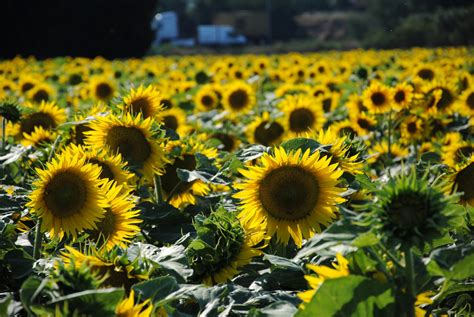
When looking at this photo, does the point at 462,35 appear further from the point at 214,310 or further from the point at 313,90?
the point at 214,310

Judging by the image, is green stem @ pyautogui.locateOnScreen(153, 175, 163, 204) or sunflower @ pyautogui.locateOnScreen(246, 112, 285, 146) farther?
sunflower @ pyautogui.locateOnScreen(246, 112, 285, 146)

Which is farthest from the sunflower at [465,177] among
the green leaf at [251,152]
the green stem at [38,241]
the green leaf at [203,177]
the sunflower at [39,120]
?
the sunflower at [39,120]

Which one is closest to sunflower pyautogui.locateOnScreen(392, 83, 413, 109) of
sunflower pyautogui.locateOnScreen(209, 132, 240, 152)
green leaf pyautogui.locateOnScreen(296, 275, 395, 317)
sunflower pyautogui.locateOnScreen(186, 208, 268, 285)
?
sunflower pyautogui.locateOnScreen(209, 132, 240, 152)

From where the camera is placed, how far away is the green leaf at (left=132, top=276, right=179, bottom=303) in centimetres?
153

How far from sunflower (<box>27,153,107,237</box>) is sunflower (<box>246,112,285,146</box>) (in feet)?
8.87

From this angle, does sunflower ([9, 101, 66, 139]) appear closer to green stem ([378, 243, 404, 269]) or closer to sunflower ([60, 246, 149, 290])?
sunflower ([60, 246, 149, 290])

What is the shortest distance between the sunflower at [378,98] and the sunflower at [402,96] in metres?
0.04

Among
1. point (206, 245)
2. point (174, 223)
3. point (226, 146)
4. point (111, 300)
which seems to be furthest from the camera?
point (226, 146)

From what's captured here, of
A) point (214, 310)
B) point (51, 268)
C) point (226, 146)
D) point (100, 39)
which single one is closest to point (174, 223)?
point (51, 268)

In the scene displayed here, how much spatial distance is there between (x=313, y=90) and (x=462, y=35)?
21.1 meters

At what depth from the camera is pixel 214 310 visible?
1.65 meters

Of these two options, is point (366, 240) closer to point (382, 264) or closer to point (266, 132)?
point (382, 264)

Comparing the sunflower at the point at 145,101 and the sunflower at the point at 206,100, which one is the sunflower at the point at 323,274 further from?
the sunflower at the point at 206,100

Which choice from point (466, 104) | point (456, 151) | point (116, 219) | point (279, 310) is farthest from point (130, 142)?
point (466, 104)
